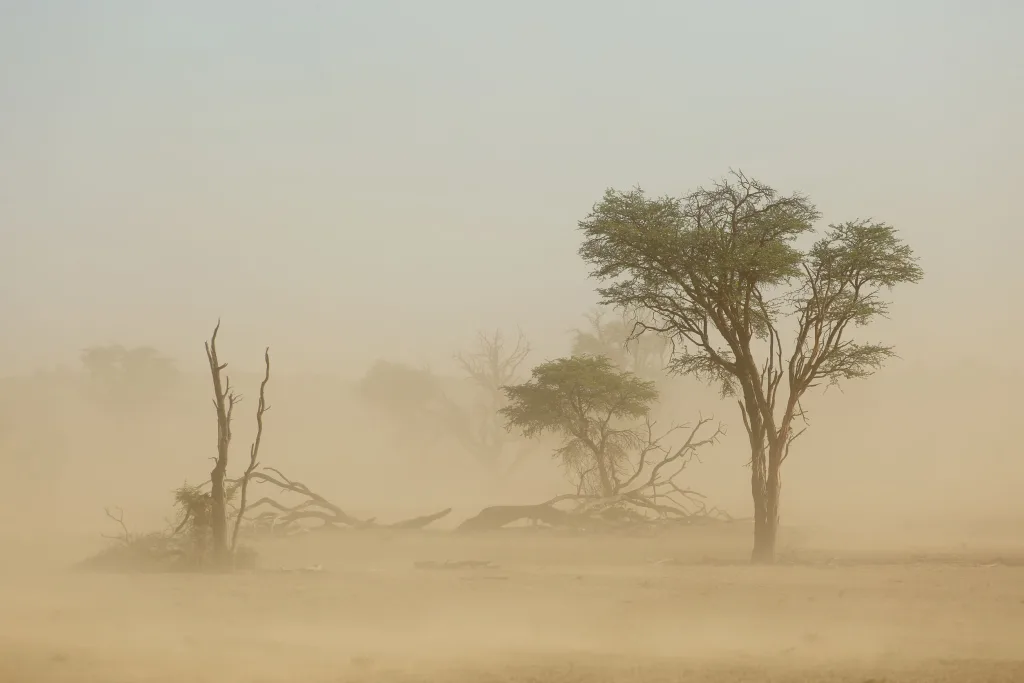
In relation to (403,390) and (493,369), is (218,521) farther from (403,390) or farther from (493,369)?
(403,390)

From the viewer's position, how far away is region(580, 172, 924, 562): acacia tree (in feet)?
63.3

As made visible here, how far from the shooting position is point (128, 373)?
6850 cm

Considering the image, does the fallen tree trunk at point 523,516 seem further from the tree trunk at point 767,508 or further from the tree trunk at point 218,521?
the tree trunk at point 218,521

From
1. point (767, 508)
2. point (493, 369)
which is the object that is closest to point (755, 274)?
point (767, 508)

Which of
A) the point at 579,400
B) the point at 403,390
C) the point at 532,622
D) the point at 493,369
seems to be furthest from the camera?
the point at 403,390

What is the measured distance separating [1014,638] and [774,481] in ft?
28.5

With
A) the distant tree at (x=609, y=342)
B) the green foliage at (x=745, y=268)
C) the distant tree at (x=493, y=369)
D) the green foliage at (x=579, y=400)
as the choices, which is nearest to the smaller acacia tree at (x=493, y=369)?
the distant tree at (x=493, y=369)

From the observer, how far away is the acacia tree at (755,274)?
1928 centimetres

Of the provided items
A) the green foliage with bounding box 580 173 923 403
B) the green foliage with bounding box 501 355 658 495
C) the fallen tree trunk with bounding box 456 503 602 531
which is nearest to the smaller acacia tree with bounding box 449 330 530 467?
the green foliage with bounding box 501 355 658 495

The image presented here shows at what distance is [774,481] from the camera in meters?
19.3

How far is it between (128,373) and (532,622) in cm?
6375

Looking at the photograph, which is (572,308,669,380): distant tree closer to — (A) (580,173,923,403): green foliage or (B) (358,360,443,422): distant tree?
(B) (358,360,443,422): distant tree

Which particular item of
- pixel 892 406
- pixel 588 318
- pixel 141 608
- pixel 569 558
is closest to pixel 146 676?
pixel 141 608

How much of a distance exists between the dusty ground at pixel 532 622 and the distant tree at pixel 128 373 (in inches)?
2041
